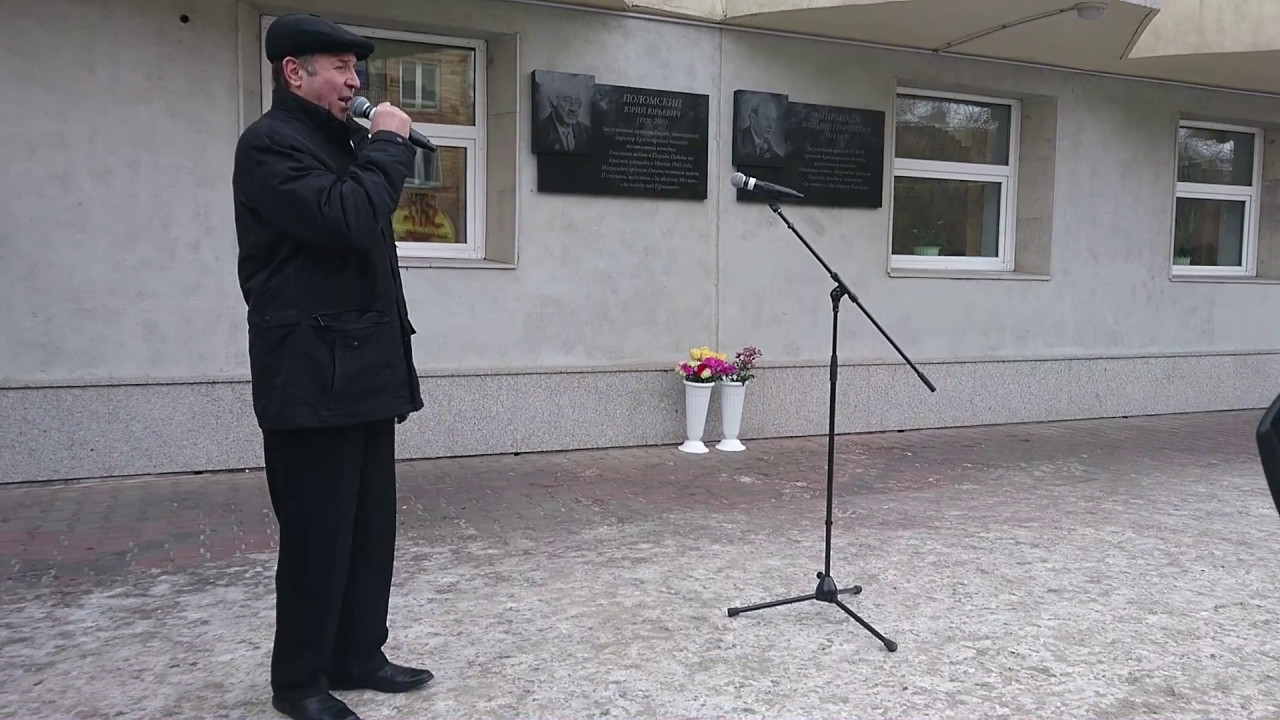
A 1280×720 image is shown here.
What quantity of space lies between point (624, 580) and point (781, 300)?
3999 millimetres

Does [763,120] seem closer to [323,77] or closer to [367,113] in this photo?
[367,113]

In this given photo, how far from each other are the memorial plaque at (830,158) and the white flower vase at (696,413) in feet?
5.08

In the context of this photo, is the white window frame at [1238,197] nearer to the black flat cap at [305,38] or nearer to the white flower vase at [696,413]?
the white flower vase at [696,413]

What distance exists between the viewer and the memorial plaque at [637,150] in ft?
23.7

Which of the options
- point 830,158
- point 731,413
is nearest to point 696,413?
point 731,413

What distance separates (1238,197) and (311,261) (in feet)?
34.3

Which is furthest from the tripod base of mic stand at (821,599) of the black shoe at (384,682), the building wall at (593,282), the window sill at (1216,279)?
the window sill at (1216,279)

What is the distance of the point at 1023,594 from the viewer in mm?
4336

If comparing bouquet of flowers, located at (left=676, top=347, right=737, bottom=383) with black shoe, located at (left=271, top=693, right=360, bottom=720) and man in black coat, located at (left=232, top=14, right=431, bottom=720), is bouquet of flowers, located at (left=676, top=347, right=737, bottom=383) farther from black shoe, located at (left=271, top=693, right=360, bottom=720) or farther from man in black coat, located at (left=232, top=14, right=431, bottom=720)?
black shoe, located at (left=271, top=693, right=360, bottom=720)

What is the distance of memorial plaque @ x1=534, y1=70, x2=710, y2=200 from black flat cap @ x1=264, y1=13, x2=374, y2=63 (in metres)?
4.29

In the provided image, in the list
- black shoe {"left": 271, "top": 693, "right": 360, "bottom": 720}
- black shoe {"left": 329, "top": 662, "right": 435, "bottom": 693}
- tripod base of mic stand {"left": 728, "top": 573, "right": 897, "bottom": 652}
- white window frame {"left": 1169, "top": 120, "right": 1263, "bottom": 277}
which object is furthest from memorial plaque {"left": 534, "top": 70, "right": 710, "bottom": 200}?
white window frame {"left": 1169, "top": 120, "right": 1263, "bottom": 277}

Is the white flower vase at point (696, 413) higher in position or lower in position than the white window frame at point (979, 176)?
lower

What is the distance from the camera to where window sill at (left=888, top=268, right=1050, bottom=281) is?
8.49 metres

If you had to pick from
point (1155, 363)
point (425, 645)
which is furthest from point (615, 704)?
point (1155, 363)
